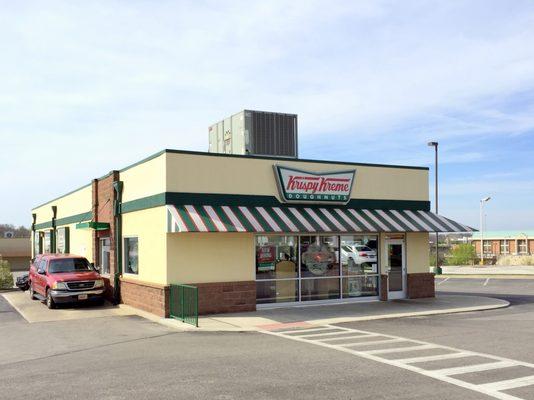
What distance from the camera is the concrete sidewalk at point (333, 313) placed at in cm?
1508

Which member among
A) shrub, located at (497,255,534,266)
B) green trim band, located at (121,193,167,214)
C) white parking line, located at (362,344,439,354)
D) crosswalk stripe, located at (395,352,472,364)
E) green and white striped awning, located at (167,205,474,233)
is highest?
green trim band, located at (121,193,167,214)

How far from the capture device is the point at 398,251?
2070 cm

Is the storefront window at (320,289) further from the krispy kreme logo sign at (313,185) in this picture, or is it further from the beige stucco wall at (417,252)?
the beige stucco wall at (417,252)

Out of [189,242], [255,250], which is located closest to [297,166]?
[255,250]

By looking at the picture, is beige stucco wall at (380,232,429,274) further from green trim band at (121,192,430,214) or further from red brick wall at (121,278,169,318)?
red brick wall at (121,278,169,318)

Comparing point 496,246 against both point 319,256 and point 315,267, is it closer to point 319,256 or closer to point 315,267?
point 319,256

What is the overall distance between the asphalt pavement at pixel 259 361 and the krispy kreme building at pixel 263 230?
110 inches

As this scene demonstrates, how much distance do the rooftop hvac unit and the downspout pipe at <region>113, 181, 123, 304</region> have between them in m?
4.62

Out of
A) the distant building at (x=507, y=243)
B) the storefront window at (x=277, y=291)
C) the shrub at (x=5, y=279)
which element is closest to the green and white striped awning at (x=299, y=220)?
the storefront window at (x=277, y=291)

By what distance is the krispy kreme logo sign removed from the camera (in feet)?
60.7

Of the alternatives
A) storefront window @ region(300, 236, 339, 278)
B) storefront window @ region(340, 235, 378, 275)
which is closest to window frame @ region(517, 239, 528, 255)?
→ storefront window @ region(340, 235, 378, 275)

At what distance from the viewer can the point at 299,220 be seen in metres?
18.0

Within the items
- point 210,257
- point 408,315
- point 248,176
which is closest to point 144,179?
point 248,176

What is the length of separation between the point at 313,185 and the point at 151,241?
5.65 metres
